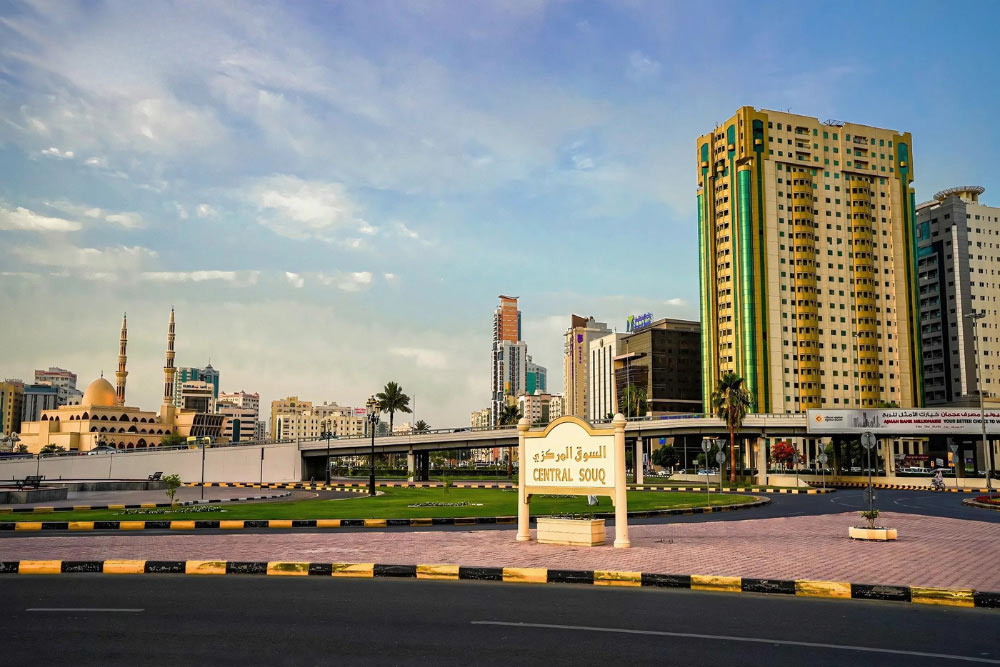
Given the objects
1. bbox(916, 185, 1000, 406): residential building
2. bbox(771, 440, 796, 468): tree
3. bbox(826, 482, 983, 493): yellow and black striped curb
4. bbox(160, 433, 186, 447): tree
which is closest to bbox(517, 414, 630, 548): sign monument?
bbox(826, 482, 983, 493): yellow and black striped curb

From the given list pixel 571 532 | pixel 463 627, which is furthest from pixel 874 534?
pixel 463 627

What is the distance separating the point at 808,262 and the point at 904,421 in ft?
226

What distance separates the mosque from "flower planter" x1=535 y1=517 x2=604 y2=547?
466 ft

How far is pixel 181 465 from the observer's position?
297ft

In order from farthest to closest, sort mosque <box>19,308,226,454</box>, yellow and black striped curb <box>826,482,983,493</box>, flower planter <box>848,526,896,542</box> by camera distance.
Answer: mosque <box>19,308,226,454</box>, yellow and black striped curb <box>826,482,983,493</box>, flower planter <box>848,526,896,542</box>

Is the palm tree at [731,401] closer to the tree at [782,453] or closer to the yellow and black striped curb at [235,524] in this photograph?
the yellow and black striped curb at [235,524]

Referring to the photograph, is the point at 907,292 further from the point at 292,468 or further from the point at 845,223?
the point at 292,468

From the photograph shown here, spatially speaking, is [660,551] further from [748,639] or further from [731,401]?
[731,401]

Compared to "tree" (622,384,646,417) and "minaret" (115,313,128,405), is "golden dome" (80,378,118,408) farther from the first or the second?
"tree" (622,384,646,417)

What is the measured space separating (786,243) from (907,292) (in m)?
26.3

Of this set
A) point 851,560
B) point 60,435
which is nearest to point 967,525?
point 851,560

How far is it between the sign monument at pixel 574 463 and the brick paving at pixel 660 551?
3.51 feet

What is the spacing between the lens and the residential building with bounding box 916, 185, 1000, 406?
146500 millimetres

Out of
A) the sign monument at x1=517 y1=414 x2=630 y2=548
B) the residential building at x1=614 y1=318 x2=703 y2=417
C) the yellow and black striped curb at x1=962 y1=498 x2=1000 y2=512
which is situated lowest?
the yellow and black striped curb at x1=962 y1=498 x2=1000 y2=512
